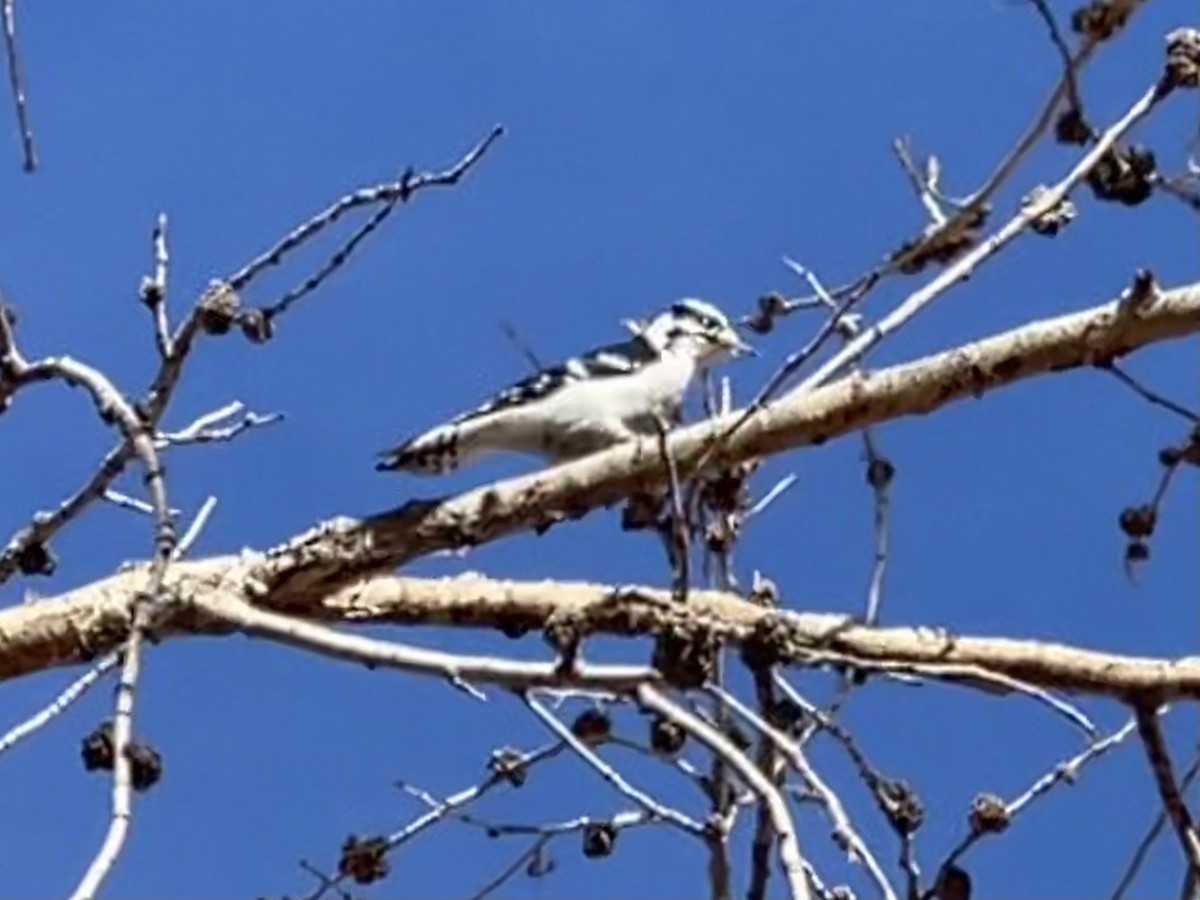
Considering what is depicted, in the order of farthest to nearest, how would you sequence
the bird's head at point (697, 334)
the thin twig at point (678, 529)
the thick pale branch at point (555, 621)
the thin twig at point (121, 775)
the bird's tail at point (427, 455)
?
the bird's head at point (697, 334) < the bird's tail at point (427, 455) < the thick pale branch at point (555, 621) < the thin twig at point (678, 529) < the thin twig at point (121, 775)

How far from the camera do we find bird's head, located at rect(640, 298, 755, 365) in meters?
5.08

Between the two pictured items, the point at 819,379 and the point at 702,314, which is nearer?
the point at 819,379

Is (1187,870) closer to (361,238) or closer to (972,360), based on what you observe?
(972,360)

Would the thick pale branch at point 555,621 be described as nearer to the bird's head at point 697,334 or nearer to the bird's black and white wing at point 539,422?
the bird's black and white wing at point 539,422

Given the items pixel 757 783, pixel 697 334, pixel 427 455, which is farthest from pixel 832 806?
pixel 697 334

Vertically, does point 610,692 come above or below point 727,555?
below

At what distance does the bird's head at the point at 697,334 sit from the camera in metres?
5.08

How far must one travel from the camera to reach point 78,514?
362cm

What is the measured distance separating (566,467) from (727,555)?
36 cm

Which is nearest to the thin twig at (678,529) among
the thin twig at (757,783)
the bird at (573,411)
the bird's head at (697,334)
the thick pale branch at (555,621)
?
the thick pale branch at (555,621)

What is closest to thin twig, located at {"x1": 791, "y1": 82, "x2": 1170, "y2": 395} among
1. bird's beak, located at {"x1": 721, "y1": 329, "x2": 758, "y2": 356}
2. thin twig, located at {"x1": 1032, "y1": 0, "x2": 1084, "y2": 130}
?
thin twig, located at {"x1": 1032, "y1": 0, "x2": 1084, "y2": 130}

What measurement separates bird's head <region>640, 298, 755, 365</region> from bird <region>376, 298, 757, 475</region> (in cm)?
3

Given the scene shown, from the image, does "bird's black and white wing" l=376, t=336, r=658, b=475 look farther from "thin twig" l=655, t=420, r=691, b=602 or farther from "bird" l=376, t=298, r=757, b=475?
"thin twig" l=655, t=420, r=691, b=602

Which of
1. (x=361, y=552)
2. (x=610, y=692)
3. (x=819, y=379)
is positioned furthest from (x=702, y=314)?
(x=610, y=692)
